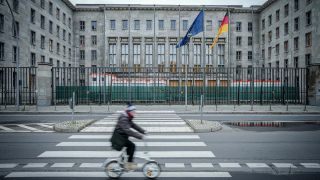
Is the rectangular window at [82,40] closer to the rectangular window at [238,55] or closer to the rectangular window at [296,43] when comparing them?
the rectangular window at [238,55]

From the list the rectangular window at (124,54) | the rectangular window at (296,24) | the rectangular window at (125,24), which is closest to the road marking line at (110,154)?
the rectangular window at (296,24)

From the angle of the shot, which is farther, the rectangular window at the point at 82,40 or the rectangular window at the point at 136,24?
the rectangular window at the point at 82,40

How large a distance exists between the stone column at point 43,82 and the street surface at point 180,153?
12.3 metres

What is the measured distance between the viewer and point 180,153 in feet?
25.8

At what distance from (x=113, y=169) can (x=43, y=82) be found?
2009cm

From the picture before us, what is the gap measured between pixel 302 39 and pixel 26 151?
3877cm

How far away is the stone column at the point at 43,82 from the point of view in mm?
23359

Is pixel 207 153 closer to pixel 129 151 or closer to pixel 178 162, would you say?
pixel 178 162

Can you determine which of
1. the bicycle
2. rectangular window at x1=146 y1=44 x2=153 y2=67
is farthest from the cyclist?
rectangular window at x1=146 y1=44 x2=153 y2=67

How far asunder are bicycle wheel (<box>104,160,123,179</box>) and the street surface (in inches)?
9.7

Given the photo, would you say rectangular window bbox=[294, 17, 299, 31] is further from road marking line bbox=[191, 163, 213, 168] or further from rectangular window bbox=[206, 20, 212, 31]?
road marking line bbox=[191, 163, 213, 168]

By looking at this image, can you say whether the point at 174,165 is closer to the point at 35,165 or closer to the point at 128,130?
the point at 128,130

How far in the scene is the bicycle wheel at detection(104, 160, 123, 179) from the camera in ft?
18.8

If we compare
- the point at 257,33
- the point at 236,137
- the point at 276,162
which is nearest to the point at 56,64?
the point at 257,33
